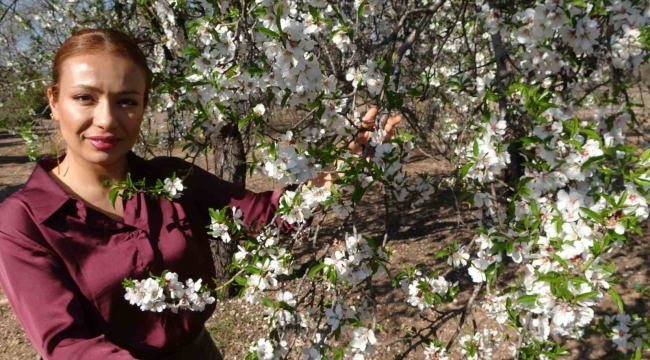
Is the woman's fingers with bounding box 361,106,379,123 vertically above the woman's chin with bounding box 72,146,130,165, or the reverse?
the woman's fingers with bounding box 361,106,379,123

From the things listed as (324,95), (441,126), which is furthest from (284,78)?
(441,126)

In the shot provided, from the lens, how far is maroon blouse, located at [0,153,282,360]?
4.53ft

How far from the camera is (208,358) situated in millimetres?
2004

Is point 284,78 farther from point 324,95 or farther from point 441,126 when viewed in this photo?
point 441,126

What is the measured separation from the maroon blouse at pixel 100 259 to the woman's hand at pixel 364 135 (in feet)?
0.84

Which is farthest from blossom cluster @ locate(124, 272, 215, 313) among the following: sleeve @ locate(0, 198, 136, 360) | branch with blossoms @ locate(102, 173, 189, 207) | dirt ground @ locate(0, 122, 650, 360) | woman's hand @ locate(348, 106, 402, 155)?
dirt ground @ locate(0, 122, 650, 360)

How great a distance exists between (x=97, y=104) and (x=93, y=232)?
425 millimetres

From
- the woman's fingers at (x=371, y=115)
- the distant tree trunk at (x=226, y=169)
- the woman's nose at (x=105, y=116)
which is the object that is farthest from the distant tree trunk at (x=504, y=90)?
the distant tree trunk at (x=226, y=169)

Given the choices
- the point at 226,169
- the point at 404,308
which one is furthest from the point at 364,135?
the point at 404,308

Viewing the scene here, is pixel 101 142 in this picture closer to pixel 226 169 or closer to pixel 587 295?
pixel 587 295

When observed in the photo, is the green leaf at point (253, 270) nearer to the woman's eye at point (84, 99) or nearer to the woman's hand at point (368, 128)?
the woman's hand at point (368, 128)

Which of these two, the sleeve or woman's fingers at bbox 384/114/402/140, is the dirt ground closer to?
woman's fingers at bbox 384/114/402/140

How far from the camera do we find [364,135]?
1.82 meters

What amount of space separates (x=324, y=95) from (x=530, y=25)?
0.83 metres
